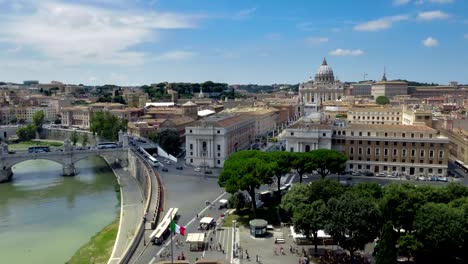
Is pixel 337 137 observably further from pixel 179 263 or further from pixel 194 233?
pixel 179 263

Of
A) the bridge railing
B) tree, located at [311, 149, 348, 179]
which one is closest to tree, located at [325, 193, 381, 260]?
the bridge railing

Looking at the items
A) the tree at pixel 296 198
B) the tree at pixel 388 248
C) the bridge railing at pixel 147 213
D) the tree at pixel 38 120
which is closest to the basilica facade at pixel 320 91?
the tree at pixel 38 120

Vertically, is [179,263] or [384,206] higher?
[384,206]

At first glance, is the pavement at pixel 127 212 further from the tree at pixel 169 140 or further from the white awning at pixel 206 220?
the tree at pixel 169 140

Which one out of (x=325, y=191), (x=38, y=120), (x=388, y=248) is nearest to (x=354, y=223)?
(x=388, y=248)

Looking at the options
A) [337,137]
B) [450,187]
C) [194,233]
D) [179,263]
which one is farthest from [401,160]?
[179,263]

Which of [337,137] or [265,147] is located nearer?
[337,137]
